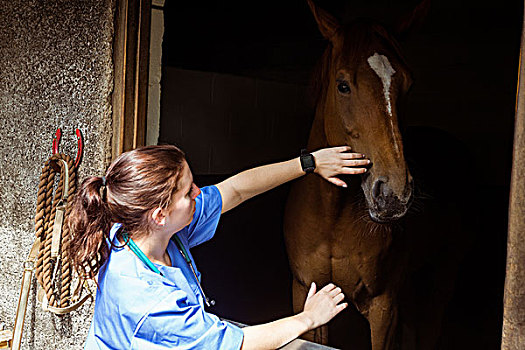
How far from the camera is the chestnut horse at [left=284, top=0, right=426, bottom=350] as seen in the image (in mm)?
1604

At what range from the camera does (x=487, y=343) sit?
3.83 metres

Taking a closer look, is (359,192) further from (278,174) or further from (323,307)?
(323,307)

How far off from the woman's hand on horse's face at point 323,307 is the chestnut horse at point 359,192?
0.40m

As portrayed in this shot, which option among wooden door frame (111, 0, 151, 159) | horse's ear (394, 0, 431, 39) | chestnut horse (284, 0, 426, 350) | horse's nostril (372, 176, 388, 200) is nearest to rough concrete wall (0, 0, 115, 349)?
wooden door frame (111, 0, 151, 159)

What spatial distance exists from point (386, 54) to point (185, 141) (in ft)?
4.40

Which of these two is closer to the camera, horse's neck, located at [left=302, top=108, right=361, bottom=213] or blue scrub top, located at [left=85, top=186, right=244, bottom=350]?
blue scrub top, located at [left=85, top=186, right=244, bottom=350]

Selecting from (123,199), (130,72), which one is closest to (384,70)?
(130,72)

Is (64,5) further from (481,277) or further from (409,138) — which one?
(481,277)

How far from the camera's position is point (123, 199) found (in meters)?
1.14

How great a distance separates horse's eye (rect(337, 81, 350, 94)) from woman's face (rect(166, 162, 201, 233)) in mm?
772

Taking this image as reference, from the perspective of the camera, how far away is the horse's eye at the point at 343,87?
5.90 feet

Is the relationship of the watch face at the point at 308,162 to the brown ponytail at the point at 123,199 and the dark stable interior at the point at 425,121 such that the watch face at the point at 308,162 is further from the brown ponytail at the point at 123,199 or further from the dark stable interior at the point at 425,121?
the dark stable interior at the point at 425,121

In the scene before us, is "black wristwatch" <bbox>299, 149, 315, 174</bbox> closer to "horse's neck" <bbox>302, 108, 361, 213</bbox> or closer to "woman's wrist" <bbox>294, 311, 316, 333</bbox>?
"woman's wrist" <bbox>294, 311, 316, 333</bbox>

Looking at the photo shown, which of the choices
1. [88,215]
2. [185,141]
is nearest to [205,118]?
[185,141]
